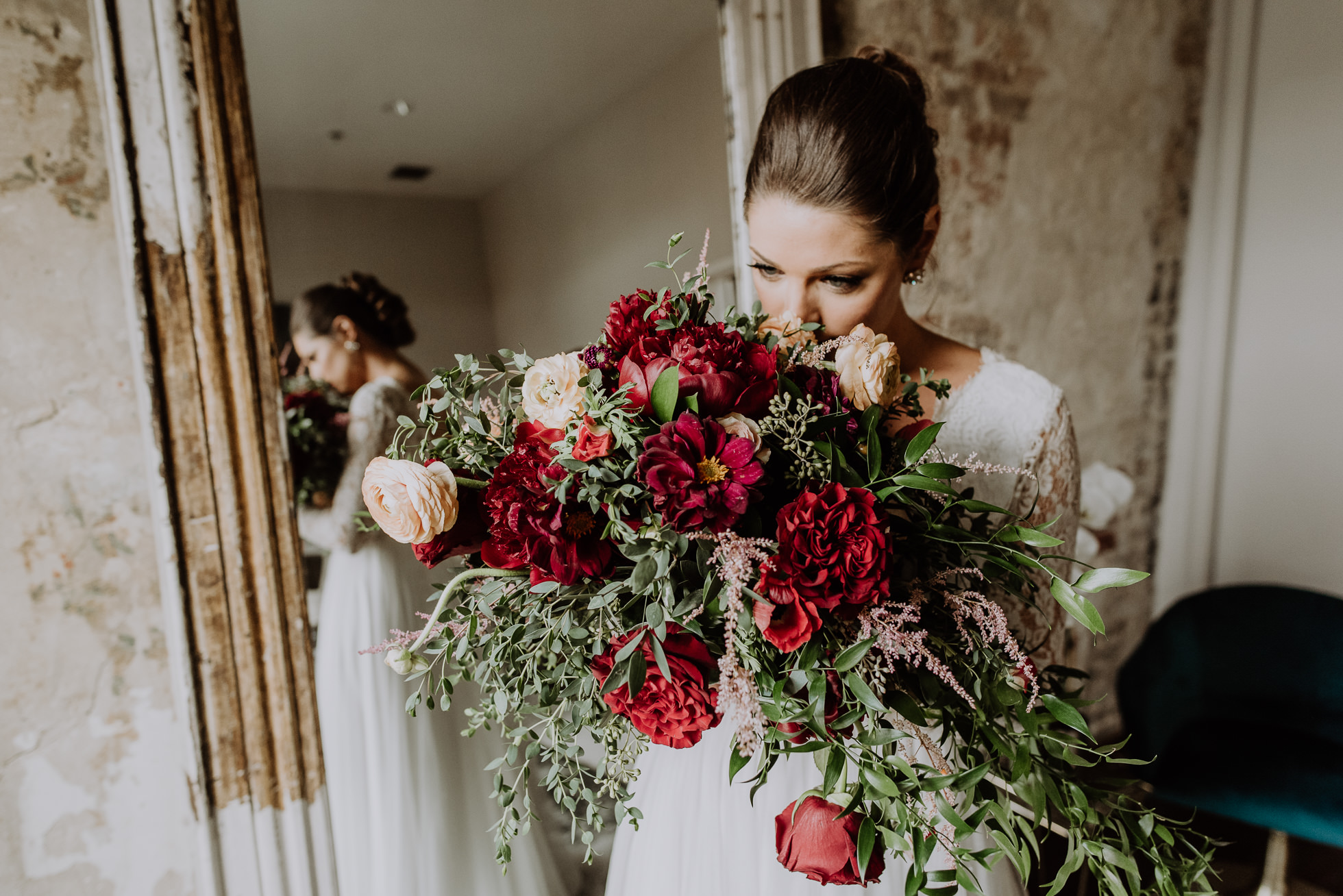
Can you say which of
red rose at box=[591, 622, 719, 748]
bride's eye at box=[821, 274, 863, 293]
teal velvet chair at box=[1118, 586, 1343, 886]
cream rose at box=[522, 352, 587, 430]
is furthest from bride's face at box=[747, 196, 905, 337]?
teal velvet chair at box=[1118, 586, 1343, 886]

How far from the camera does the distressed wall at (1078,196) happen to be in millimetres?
1773

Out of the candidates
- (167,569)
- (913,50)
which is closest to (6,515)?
(167,569)

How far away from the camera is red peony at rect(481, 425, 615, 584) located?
65 centimetres

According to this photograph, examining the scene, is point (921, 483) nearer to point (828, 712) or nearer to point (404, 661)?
point (828, 712)

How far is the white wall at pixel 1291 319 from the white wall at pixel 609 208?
2095 millimetres

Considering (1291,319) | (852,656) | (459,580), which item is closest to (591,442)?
(459,580)

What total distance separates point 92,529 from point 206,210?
1.62 ft

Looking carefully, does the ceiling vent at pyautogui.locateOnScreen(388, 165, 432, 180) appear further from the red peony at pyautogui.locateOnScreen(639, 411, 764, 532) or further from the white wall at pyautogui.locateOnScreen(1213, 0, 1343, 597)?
the white wall at pyautogui.locateOnScreen(1213, 0, 1343, 597)

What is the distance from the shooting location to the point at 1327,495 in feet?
7.46

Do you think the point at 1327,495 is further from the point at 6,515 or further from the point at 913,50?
the point at 6,515

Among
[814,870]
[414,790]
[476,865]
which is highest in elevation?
[814,870]

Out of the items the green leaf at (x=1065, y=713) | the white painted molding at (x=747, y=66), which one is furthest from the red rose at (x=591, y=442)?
the white painted molding at (x=747, y=66)

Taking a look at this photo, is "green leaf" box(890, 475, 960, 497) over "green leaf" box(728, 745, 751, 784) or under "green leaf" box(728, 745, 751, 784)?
over

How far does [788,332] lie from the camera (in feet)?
2.94
